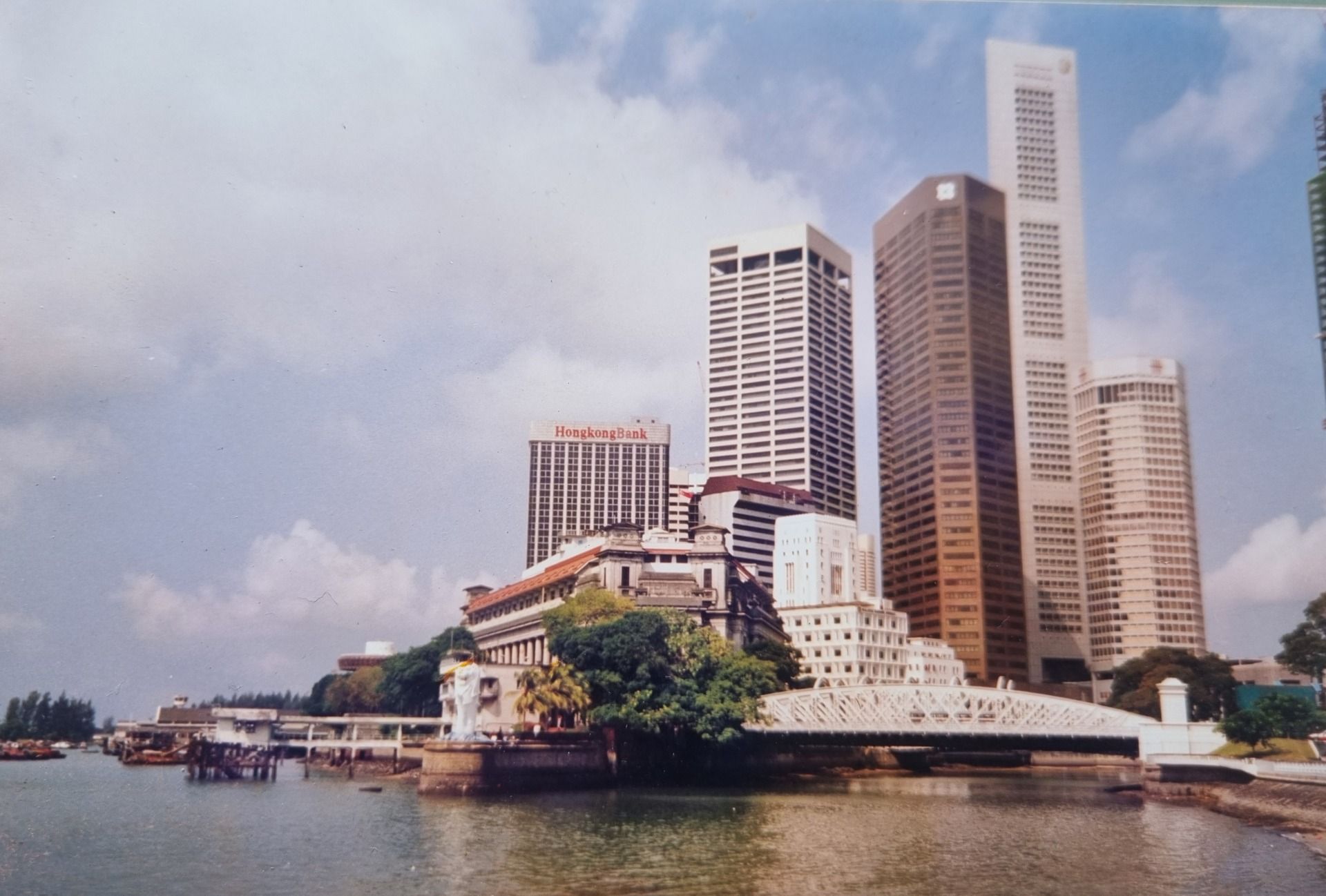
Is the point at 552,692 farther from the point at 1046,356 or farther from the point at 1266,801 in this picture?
the point at 1046,356

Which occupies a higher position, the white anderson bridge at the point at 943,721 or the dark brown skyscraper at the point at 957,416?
the dark brown skyscraper at the point at 957,416

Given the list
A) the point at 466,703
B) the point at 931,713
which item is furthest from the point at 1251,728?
the point at 466,703

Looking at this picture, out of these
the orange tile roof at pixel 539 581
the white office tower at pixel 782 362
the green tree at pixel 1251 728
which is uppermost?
the white office tower at pixel 782 362

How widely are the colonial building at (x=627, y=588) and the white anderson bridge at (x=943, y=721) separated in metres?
5.26

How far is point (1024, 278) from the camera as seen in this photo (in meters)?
40.9

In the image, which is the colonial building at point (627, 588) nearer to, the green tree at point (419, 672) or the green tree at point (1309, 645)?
the green tree at point (419, 672)

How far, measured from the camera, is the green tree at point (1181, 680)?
31.2 meters

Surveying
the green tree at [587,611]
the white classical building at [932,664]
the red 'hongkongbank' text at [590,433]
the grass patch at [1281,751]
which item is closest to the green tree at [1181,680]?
the grass patch at [1281,751]

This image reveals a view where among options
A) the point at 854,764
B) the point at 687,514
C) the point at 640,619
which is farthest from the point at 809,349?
the point at 640,619

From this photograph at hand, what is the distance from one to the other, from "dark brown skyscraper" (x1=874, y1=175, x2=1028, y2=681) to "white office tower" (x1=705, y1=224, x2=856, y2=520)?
4579 mm

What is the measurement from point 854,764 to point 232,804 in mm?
18394

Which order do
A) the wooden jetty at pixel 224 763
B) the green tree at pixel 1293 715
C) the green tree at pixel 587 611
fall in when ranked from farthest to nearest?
1. the green tree at pixel 587 611
2. the wooden jetty at pixel 224 763
3. the green tree at pixel 1293 715

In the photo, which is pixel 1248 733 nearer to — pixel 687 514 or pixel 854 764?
pixel 854 764

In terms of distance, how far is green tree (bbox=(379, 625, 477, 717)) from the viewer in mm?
29484
